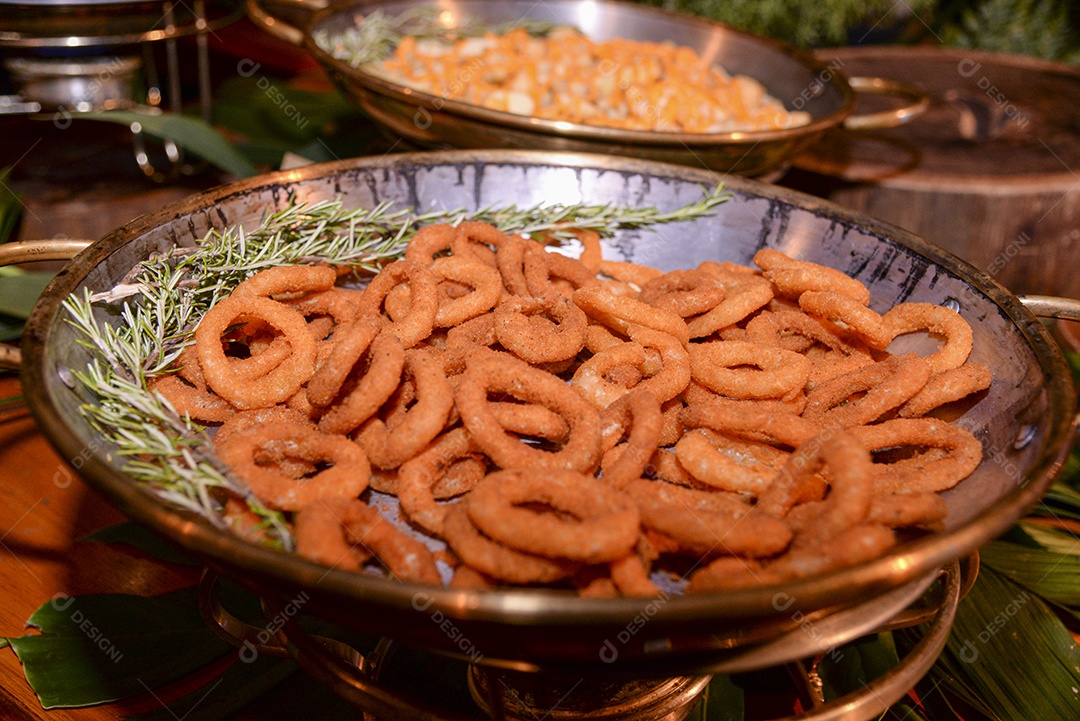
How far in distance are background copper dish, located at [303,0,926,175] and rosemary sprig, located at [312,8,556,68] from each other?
5cm

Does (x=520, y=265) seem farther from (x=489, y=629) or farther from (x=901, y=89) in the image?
(x=901, y=89)

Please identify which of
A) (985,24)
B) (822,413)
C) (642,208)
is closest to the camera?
(822,413)

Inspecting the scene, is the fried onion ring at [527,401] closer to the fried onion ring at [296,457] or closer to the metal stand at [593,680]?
A: the fried onion ring at [296,457]

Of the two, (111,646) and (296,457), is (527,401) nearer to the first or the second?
(296,457)

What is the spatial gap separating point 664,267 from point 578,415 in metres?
0.83

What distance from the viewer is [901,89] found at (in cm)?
282

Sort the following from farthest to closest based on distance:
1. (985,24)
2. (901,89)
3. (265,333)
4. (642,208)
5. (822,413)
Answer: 1. (985,24)
2. (901,89)
3. (642,208)
4. (265,333)
5. (822,413)

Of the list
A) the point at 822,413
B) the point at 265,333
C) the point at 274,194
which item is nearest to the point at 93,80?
the point at 274,194

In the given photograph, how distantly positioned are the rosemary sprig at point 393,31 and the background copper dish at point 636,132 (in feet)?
0.17

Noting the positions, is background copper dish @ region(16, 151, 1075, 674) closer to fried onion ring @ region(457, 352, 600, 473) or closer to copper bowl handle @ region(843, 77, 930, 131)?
fried onion ring @ region(457, 352, 600, 473)

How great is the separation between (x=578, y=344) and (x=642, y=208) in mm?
672

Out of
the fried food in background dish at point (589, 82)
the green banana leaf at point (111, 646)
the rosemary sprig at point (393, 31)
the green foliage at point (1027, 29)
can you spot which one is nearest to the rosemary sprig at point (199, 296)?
the green banana leaf at point (111, 646)

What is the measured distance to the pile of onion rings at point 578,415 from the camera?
1134mm

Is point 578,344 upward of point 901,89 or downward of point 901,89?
downward
